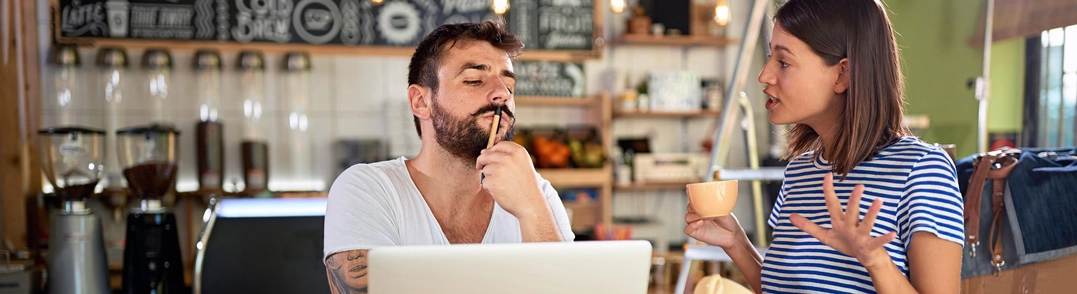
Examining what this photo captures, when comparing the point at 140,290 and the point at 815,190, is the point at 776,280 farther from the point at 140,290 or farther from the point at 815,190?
the point at 140,290

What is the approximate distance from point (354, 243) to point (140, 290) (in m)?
1.92

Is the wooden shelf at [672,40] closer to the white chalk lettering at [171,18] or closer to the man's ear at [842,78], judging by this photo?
the white chalk lettering at [171,18]

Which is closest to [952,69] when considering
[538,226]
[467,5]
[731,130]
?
[731,130]

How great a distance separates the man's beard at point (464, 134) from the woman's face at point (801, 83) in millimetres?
510

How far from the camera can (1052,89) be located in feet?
9.89

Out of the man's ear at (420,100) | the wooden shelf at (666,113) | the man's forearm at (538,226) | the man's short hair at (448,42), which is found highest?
the man's short hair at (448,42)

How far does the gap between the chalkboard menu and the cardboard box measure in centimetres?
327

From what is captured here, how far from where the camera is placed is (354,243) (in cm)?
140

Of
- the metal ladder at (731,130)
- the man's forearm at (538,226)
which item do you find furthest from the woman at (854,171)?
the metal ladder at (731,130)

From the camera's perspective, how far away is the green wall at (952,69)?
3.30 meters

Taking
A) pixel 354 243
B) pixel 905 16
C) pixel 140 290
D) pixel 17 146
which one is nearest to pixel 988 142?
pixel 905 16

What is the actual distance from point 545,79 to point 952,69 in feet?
7.37

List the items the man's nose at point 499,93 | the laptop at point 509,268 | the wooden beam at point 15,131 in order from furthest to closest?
the wooden beam at point 15,131, the man's nose at point 499,93, the laptop at point 509,268

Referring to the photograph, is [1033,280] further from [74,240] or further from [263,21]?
[263,21]
